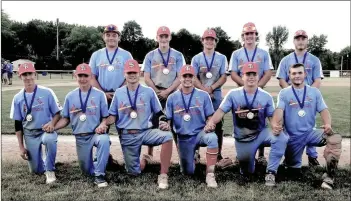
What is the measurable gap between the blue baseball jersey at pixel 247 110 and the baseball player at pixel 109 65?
1.84 m

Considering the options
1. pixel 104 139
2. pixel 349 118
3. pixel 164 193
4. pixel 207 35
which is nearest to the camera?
pixel 164 193

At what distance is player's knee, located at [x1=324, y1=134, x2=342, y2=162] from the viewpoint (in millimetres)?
5551

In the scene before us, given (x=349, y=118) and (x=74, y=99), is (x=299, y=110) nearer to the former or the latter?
(x=74, y=99)

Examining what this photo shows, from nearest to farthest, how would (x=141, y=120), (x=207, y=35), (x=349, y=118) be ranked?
(x=141, y=120) → (x=207, y=35) → (x=349, y=118)

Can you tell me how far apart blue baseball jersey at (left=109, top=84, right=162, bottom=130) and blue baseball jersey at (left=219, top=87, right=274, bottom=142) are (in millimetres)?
1088

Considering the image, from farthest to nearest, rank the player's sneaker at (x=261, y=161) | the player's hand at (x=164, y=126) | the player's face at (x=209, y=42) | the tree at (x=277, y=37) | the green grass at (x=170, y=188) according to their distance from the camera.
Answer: the tree at (x=277, y=37) → the player's sneaker at (x=261, y=161) → the player's face at (x=209, y=42) → the player's hand at (x=164, y=126) → the green grass at (x=170, y=188)

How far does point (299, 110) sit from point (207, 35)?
1.92 metres

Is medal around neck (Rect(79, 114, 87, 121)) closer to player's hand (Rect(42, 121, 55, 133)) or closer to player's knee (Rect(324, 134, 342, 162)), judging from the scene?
player's hand (Rect(42, 121, 55, 133))

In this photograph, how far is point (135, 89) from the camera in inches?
240

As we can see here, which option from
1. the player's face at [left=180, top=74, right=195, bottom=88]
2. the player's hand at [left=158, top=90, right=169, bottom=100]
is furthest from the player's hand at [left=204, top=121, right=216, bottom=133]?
the player's hand at [left=158, top=90, right=169, bottom=100]

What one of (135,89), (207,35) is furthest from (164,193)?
(207,35)

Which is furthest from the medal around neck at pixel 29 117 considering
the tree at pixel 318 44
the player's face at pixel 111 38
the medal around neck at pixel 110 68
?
the tree at pixel 318 44

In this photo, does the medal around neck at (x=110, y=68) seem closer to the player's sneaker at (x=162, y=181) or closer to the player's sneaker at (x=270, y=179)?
the player's sneaker at (x=162, y=181)

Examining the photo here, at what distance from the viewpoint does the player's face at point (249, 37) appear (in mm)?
6617
